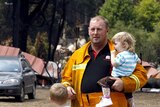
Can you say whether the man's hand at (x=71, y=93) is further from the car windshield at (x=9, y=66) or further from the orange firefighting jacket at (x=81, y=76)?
the car windshield at (x=9, y=66)

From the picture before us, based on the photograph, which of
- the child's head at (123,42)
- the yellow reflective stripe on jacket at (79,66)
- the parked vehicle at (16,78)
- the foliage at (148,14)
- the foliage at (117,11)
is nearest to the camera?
the child's head at (123,42)

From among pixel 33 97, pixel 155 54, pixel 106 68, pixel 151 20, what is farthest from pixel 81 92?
pixel 151 20

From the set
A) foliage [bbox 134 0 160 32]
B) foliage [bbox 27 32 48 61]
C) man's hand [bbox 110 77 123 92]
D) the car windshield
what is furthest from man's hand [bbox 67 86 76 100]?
foliage [bbox 134 0 160 32]

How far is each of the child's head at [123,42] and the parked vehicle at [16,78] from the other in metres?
15.4

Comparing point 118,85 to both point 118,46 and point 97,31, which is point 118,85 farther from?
point 97,31

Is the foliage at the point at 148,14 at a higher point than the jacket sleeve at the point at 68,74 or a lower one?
lower

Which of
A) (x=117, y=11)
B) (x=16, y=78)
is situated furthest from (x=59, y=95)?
(x=117, y=11)

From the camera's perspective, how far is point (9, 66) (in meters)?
24.5

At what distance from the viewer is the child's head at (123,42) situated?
7.93 m

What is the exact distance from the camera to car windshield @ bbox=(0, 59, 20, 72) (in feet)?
79.5

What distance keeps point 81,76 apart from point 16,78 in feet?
51.0

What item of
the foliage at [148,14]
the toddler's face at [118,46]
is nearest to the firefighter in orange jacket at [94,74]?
the toddler's face at [118,46]

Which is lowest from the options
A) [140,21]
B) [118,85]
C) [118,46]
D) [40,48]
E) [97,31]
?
[40,48]

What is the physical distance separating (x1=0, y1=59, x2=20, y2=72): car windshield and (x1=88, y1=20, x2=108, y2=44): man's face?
643 inches
